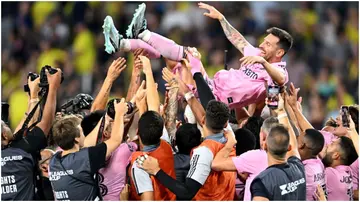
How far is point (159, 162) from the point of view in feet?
26.4

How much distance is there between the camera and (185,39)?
15.8 metres

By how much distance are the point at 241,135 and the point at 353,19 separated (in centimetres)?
783

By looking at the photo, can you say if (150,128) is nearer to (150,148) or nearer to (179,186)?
(150,148)

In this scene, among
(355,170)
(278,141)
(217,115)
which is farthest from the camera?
(355,170)

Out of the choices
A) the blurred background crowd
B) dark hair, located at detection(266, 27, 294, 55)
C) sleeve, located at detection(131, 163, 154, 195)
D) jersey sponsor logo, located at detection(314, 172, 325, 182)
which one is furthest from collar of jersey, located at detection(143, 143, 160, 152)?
the blurred background crowd

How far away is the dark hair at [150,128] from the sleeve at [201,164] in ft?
1.07

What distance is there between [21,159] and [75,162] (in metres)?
0.60

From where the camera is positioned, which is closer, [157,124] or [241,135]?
[157,124]

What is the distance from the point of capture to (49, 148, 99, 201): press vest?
7938mm

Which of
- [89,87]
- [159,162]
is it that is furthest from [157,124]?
[89,87]

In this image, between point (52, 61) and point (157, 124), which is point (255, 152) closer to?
point (157, 124)

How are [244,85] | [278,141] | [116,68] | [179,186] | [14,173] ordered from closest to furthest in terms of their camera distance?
[278,141]
[179,186]
[14,173]
[116,68]
[244,85]

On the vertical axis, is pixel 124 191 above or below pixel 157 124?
below

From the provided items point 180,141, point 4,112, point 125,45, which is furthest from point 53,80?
point 180,141
